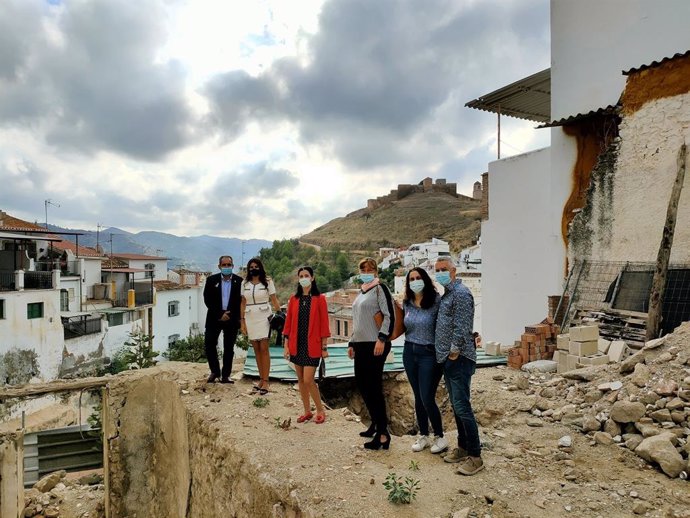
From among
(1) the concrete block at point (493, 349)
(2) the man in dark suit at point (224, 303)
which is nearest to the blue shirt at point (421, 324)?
(2) the man in dark suit at point (224, 303)

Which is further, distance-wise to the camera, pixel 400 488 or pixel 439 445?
pixel 439 445

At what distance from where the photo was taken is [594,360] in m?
6.54

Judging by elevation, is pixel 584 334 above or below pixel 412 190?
below

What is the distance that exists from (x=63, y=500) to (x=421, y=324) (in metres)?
7.75

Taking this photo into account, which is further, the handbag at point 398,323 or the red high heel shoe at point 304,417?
the red high heel shoe at point 304,417

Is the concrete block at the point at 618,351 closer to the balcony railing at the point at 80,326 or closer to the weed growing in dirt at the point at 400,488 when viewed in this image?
the weed growing in dirt at the point at 400,488

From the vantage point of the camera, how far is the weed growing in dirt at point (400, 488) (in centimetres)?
356

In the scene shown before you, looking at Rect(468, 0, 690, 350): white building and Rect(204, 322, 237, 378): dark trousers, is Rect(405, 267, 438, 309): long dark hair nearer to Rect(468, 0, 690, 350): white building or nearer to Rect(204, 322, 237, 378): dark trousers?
Rect(204, 322, 237, 378): dark trousers

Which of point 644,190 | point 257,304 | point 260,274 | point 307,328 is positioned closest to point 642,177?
point 644,190

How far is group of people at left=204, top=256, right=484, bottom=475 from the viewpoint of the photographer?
13.2ft

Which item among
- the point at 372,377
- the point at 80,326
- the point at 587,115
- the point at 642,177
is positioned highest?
the point at 587,115

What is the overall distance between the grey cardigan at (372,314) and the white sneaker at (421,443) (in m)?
1.08

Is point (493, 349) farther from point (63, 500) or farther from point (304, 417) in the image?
point (63, 500)

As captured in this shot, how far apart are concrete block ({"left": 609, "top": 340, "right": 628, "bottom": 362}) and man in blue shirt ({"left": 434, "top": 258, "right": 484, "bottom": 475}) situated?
3.61 metres
